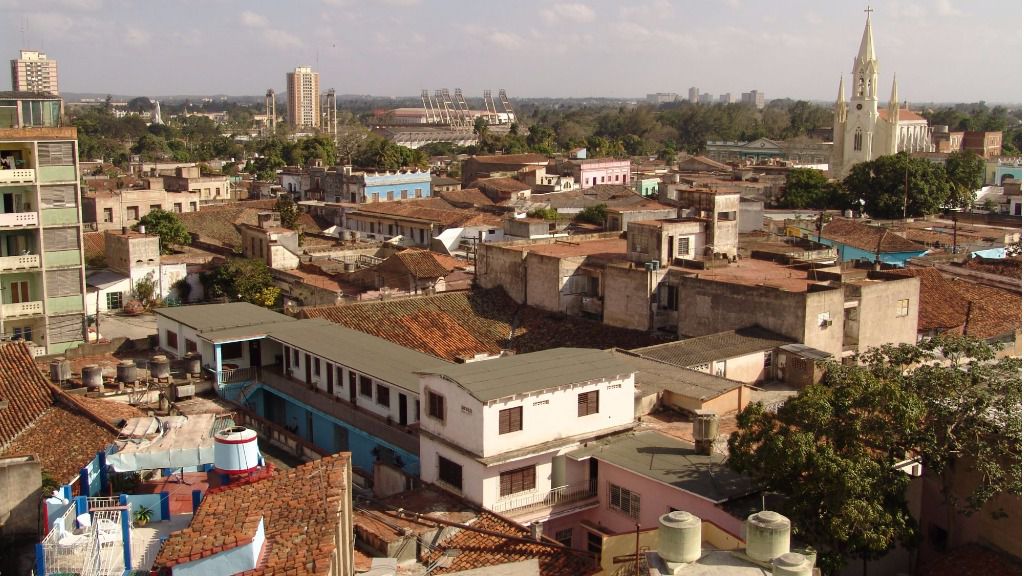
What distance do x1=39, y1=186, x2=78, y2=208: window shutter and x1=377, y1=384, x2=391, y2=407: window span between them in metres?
11.4

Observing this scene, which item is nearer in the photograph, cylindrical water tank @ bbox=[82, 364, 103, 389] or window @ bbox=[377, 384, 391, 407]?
window @ bbox=[377, 384, 391, 407]

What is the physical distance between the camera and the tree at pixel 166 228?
3938 centimetres

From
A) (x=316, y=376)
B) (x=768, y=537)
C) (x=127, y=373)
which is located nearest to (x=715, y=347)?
(x=316, y=376)

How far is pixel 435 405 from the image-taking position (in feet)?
49.8

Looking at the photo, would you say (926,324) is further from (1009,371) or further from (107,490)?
(107,490)

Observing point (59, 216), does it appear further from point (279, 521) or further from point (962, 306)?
point (962, 306)

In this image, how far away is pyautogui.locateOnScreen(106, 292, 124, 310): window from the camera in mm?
32875

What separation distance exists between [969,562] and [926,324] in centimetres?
1202

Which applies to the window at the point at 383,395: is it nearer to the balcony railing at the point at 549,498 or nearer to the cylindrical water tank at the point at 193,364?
the balcony railing at the point at 549,498

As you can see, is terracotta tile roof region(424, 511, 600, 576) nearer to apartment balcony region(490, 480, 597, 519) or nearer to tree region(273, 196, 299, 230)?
apartment balcony region(490, 480, 597, 519)

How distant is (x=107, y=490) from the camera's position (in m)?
11.7

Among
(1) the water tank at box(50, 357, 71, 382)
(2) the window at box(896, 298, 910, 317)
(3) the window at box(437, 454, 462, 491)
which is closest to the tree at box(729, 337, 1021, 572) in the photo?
(3) the window at box(437, 454, 462, 491)

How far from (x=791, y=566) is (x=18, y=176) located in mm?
20739

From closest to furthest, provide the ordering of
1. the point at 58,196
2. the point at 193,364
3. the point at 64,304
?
the point at 193,364 → the point at 58,196 → the point at 64,304
